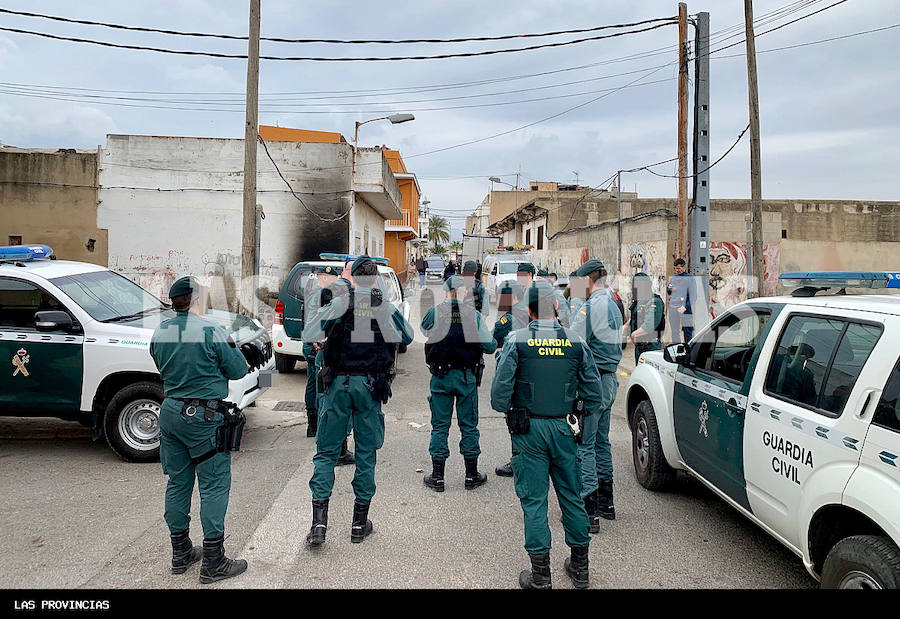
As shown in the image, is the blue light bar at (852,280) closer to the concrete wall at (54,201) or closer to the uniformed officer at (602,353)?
the uniformed officer at (602,353)

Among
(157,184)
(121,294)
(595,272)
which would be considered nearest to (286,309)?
(121,294)

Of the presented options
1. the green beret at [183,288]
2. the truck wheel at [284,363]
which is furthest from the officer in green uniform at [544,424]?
the truck wheel at [284,363]

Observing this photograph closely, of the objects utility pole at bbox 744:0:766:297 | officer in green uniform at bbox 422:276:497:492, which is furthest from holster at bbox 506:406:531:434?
utility pole at bbox 744:0:766:297

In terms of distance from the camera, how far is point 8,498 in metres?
4.96

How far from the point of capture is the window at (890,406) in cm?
259

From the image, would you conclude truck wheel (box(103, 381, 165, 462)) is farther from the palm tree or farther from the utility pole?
the palm tree

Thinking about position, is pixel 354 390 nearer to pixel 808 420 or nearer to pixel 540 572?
pixel 540 572

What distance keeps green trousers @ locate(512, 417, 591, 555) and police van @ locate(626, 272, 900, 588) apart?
104 centimetres

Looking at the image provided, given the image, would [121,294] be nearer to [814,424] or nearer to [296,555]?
[296,555]

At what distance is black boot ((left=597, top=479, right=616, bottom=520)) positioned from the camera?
4594 millimetres

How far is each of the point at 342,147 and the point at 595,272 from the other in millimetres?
15601

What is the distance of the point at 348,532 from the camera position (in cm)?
429

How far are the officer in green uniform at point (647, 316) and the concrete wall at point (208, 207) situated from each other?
12248 mm

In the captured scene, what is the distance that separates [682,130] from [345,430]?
1099 centimetres
